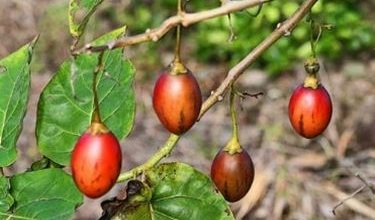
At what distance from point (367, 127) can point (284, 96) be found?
0.50 m

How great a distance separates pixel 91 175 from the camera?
3.56 ft

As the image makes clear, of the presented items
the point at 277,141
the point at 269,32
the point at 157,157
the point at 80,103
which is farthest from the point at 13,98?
the point at 269,32

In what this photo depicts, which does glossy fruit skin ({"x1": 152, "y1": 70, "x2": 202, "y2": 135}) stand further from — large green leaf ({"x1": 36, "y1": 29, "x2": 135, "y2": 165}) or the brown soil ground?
the brown soil ground

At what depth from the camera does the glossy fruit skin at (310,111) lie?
53.3 inches

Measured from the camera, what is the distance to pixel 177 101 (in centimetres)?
114

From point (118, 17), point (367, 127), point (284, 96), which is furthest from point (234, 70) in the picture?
point (118, 17)

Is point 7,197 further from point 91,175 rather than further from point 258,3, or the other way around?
point 258,3

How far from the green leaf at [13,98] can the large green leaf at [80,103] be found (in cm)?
3

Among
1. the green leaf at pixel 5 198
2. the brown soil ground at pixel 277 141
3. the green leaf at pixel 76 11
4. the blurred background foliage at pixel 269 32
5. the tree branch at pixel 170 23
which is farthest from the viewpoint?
the blurred background foliage at pixel 269 32

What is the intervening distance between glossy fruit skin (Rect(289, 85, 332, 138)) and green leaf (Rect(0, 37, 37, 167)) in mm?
334

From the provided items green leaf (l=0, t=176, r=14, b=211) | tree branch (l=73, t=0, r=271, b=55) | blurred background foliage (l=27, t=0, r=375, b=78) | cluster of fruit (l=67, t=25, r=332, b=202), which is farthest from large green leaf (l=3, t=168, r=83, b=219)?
blurred background foliage (l=27, t=0, r=375, b=78)

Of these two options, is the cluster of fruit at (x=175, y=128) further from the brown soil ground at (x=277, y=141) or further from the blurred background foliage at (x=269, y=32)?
the blurred background foliage at (x=269, y=32)

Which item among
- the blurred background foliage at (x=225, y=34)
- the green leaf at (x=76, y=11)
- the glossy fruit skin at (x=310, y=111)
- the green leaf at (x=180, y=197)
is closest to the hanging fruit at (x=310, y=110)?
the glossy fruit skin at (x=310, y=111)

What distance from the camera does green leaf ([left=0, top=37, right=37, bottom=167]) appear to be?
1337 millimetres
